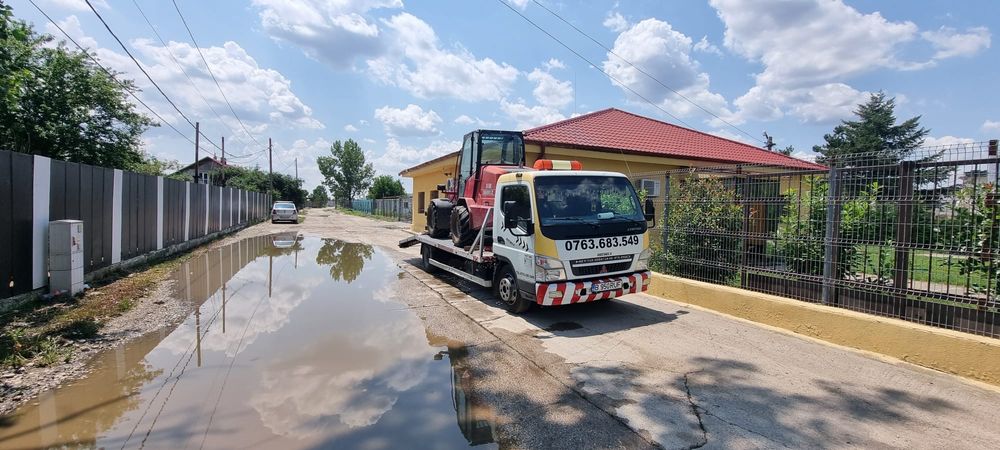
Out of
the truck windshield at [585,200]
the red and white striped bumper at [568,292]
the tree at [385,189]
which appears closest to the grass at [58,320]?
the red and white striped bumper at [568,292]

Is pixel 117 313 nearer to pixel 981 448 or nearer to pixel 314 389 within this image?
pixel 314 389

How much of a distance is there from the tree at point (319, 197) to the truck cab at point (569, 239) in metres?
93.6

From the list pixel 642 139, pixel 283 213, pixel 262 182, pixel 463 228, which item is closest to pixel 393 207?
pixel 283 213

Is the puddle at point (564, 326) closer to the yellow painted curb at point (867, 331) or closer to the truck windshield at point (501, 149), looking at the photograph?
the yellow painted curb at point (867, 331)

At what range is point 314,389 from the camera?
13.9ft

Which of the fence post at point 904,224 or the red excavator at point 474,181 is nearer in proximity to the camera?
the fence post at point 904,224

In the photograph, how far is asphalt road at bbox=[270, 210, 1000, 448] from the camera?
346cm

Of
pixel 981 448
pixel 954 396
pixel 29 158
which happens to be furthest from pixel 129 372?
pixel 954 396

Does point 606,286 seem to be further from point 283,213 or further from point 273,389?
point 283,213

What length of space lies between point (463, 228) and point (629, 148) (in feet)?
24.4

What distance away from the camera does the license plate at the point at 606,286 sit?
20.9 ft

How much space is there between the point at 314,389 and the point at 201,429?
0.92 meters

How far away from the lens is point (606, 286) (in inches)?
254

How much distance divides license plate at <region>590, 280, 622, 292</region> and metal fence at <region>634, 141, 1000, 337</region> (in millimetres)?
1991
